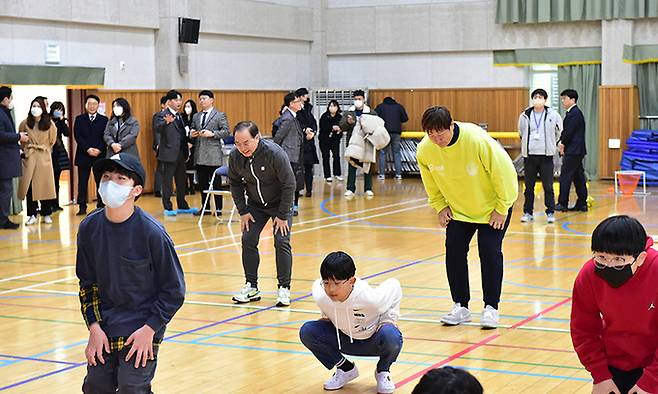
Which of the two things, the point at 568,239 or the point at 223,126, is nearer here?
the point at 568,239

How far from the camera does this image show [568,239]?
12859 millimetres

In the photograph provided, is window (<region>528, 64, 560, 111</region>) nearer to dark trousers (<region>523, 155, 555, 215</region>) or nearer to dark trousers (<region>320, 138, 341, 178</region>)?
dark trousers (<region>320, 138, 341, 178</region>)

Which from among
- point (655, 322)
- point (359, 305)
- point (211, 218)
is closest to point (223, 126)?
point (211, 218)

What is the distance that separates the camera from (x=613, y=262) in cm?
411

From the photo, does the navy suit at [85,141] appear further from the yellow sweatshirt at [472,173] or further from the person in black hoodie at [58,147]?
the yellow sweatshirt at [472,173]

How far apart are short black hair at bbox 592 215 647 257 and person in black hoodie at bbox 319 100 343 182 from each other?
17.4 m

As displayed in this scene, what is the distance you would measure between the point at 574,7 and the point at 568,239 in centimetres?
1015

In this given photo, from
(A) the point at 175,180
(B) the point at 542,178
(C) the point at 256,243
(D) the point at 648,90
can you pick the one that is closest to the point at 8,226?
(A) the point at 175,180

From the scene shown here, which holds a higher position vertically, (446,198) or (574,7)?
(574,7)

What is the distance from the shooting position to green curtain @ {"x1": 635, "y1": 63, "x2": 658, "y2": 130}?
850 inches

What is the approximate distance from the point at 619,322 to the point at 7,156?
11843mm

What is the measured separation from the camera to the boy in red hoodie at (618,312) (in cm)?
408

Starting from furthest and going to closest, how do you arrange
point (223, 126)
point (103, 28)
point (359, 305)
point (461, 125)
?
point (103, 28)
point (223, 126)
point (461, 125)
point (359, 305)

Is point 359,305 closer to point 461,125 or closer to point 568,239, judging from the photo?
point 461,125
